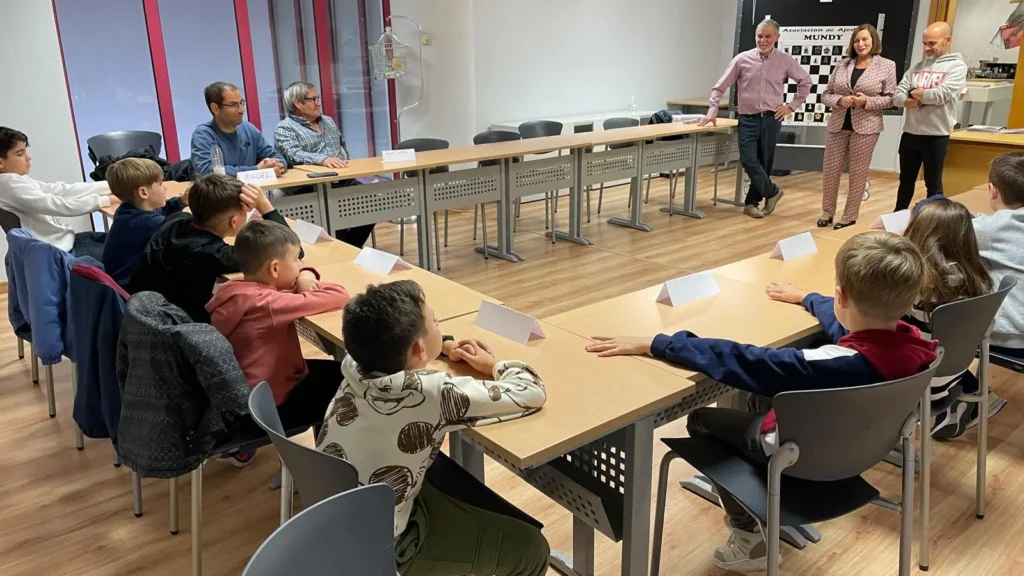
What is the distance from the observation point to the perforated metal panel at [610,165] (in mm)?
5566

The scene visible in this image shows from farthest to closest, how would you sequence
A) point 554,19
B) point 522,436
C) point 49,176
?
point 554,19, point 49,176, point 522,436

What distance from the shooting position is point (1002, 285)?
76.5 inches

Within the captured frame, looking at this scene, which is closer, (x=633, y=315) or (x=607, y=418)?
(x=607, y=418)

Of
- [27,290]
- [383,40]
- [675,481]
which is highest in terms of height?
[383,40]

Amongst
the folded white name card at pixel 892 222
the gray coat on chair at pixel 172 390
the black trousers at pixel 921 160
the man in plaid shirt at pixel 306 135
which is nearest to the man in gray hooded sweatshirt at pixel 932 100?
the black trousers at pixel 921 160

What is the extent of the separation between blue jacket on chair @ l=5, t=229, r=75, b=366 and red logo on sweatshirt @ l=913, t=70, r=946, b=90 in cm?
503

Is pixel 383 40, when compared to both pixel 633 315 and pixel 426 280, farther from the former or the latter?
pixel 633 315

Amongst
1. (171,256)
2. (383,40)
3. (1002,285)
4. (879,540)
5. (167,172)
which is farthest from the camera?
(383,40)

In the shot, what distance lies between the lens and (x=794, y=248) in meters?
2.54

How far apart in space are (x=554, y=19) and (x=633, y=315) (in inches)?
236

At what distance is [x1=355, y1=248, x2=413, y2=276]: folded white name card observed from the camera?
2.45 meters

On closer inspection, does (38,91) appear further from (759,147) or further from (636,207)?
(759,147)

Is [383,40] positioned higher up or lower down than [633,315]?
higher up

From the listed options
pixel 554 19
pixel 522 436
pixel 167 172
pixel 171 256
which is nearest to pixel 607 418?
pixel 522 436
